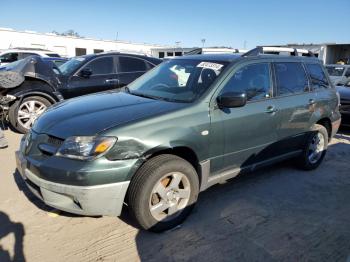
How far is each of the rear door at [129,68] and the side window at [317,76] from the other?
14.2ft

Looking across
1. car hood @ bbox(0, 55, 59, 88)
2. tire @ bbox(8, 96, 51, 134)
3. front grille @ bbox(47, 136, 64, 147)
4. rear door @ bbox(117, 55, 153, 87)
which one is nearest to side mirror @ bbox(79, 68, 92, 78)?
car hood @ bbox(0, 55, 59, 88)

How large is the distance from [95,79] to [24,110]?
1.69 m

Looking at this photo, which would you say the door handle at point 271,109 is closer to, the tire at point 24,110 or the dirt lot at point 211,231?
the dirt lot at point 211,231

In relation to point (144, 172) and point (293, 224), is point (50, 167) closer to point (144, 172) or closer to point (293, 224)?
point (144, 172)

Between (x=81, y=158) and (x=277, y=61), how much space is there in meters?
2.98

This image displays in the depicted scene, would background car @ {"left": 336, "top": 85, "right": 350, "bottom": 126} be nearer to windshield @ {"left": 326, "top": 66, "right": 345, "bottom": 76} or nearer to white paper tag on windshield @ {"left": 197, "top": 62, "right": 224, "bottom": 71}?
white paper tag on windshield @ {"left": 197, "top": 62, "right": 224, "bottom": 71}

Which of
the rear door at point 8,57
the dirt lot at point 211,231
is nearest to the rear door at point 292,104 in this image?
the dirt lot at point 211,231

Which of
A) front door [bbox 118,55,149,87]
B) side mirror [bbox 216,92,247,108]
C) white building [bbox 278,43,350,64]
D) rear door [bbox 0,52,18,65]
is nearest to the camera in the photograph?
side mirror [bbox 216,92,247,108]

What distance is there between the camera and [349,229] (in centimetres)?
365

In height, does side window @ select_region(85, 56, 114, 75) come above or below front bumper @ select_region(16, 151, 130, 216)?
above

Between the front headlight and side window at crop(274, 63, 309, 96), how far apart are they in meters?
2.55

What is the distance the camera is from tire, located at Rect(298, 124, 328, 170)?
5180mm

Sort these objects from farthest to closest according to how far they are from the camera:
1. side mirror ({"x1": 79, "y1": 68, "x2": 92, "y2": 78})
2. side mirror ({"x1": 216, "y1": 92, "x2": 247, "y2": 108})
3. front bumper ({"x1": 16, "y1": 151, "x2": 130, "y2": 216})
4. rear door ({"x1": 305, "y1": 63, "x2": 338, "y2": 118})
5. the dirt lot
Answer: side mirror ({"x1": 79, "y1": 68, "x2": 92, "y2": 78}), rear door ({"x1": 305, "y1": 63, "x2": 338, "y2": 118}), side mirror ({"x1": 216, "y1": 92, "x2": 247, "y2": 108}), the dirt lot, front bumper ({"x1": 16, "y1": 151, "x2": 130, "y2": 216})

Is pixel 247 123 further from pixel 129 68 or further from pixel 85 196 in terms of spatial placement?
pixel 129 68
